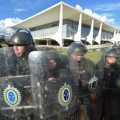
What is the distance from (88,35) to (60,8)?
55.8ft

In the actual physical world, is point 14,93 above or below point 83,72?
below

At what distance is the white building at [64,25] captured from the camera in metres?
44.8

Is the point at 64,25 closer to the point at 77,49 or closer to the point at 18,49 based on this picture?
the point at 77,49

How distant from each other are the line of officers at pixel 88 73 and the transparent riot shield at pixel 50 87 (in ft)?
0.05

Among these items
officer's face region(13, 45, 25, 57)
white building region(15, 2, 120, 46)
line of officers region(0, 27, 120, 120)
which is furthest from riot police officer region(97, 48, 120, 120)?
white building region(15, 2, 120, 46)

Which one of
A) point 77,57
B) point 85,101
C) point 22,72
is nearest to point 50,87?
point 22,72

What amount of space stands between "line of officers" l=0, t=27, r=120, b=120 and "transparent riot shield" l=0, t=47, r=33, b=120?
7 cm

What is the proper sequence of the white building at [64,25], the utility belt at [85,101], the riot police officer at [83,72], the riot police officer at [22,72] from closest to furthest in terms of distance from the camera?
the riot police officer at [22,72]
the riot police officer at [83,72]
the utility belt at [85,101]
the white building at [64,25]

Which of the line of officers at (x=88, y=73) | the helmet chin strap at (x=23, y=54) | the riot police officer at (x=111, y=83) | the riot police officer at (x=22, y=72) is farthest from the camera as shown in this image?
the riot police officer at (x=111, y=83)

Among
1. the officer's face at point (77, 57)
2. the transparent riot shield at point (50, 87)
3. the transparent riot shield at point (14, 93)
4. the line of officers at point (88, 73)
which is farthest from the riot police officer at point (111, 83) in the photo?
the transparent riot shield at point (14, 93)

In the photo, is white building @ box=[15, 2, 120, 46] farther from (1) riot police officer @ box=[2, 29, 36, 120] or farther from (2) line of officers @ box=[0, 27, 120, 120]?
(1) riot police officer @ box=[2, 29, 36, 120]

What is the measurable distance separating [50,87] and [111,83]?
154 cm

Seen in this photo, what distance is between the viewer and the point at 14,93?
7.48ft

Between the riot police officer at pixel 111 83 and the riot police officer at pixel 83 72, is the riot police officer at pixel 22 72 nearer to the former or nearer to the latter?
the riot police officer at pixel 83 72
